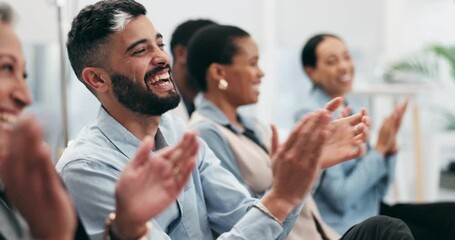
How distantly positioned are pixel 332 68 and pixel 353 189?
0.68m

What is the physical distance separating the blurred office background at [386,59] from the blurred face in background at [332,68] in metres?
1.33

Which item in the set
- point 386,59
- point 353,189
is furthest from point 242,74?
point 386,59

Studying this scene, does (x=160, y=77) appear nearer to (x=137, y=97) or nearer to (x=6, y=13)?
(x=137, y=97)

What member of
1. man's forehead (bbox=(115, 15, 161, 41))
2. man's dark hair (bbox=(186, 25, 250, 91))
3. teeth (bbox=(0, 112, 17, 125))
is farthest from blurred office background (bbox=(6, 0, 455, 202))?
teeth (bbox=(0, 112, 17, 125))

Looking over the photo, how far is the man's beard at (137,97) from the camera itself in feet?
4.69

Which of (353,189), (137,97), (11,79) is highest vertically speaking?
(11,79)

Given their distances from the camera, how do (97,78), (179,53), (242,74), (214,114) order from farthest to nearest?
(179,53), (242,74), (214,114), (97,78)

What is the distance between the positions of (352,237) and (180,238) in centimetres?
35

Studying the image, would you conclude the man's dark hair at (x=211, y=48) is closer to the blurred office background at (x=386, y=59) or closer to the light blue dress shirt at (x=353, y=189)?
the light blue dress shirt at (x=353, y=189)

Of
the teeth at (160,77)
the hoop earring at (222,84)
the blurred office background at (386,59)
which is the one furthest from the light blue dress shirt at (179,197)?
the blurred office background at (386,59)

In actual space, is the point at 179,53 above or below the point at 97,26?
below

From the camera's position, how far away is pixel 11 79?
1.09m

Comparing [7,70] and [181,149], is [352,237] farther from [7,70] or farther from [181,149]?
[7,70]

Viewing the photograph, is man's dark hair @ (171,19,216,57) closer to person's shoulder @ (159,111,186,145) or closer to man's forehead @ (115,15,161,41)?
person's shoulder @ (159,111,186,145)
